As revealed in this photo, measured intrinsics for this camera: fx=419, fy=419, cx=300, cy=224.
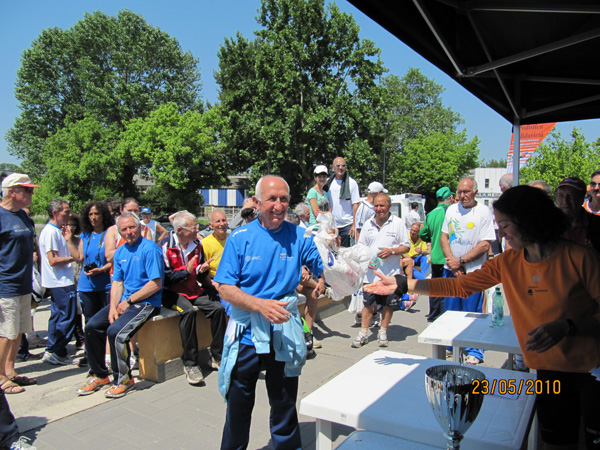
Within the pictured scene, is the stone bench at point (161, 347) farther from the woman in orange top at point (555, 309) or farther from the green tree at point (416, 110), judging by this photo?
the green tree at point (416, 110)

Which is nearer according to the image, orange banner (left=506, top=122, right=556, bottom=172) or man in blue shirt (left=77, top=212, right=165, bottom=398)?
man in blue shirt (left=77, top=212, right=165, bottom=398)

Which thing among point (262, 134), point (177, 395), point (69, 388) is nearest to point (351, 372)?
point (177, 395)

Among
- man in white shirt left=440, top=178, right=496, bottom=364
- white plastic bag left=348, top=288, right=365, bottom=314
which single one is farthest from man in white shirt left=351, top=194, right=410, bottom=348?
white plastic bag left=348, top=288, right=365, bottom=314

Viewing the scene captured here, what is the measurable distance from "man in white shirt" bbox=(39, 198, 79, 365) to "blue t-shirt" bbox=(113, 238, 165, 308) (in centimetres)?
149

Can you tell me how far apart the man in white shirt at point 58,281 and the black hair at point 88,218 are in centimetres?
20

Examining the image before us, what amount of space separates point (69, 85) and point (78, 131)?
11865 millimetres

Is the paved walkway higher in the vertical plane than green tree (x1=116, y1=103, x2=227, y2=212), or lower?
lower

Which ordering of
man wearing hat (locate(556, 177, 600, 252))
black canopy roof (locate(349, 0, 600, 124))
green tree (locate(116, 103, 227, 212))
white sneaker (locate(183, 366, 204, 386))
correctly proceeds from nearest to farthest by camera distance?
black canopy roof (locate(349, 0, 600, 124)) → man wearing hat (locate(556, 177, 600, 252)) → white sneaker (locate(183, 366, 204, 386)) → green tree (locate(116, 103, 227, 212))

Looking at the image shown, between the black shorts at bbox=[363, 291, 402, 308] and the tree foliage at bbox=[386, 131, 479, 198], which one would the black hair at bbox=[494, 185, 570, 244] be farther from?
the tree foliage at bbox=[386, 131, 479, 198]

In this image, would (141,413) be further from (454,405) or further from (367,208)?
(367,208)

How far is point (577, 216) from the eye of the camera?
325 centimetres

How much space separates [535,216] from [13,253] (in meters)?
4.70

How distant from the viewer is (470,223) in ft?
16.4

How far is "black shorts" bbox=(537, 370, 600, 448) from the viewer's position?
79.7 inches
